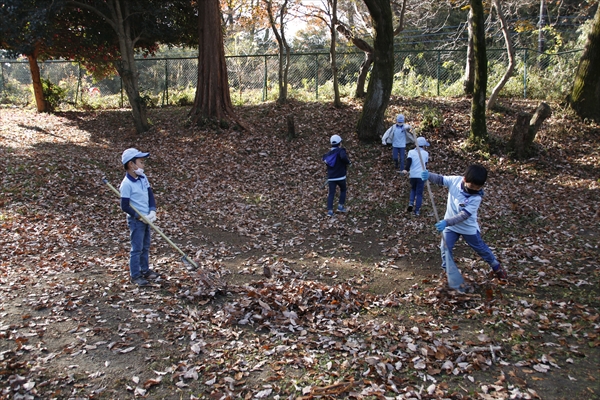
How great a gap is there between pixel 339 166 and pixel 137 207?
179 inches

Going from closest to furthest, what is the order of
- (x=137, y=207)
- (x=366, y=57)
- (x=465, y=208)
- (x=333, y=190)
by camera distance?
(x=465, y=208)
(x=137, y=207)
(x=333, y=190)
(x=366, y=57)

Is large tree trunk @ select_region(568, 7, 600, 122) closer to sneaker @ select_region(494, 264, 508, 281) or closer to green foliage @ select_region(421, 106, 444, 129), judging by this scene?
green foliage @ select_region(421, 106, 444, 129)

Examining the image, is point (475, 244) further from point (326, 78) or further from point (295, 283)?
point (326, 78)

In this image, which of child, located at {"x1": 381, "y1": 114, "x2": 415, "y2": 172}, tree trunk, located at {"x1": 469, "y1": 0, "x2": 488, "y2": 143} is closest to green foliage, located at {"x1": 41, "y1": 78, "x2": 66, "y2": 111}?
child, located at {"x1": 381, "y1": 114, "x2": 415, "y2": 172}

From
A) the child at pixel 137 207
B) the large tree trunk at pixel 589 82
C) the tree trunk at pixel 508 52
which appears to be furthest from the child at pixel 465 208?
the large tree trunk at pixel 589 82

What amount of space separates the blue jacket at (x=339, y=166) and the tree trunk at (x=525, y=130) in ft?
19.2

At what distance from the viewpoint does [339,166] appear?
9.36m

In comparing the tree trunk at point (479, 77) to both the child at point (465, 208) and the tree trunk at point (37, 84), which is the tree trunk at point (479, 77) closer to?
the child at point (465, 208)

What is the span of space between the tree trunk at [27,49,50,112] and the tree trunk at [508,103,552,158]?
18.6 meters

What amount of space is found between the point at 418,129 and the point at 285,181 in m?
4.97

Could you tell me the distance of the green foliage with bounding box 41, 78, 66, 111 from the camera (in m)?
19.6

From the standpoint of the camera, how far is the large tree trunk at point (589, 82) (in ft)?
43.9

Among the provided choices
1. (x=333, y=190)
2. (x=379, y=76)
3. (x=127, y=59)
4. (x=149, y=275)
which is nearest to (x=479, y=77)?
(x=379, y=76)

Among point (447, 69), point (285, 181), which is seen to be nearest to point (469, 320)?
point (285, 181)
